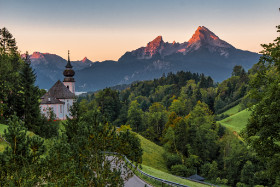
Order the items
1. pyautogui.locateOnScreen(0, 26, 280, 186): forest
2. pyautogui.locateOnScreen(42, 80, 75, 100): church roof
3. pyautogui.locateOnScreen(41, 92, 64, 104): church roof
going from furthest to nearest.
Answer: pyautogui.locateOnScreen(42, 80, 75, 100): church roof, pyautogui.locateOnScreen(41, 92, 64, 104): church roof, pyautogui.locateOnScreen(0, 26, 280, 186): forest

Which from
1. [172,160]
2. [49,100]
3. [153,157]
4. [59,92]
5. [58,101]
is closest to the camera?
[172,160]

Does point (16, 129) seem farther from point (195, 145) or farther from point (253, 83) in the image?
point (195, 145)

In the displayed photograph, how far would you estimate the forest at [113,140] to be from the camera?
30.2ft

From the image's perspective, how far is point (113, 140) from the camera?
32.1ft

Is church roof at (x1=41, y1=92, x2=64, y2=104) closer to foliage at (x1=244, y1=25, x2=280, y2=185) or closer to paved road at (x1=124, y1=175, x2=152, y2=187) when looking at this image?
paved road at (x1=124, y1=175, x2=152, y2=187)

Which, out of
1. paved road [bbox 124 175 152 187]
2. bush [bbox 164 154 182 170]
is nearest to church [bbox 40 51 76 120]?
bush [bbox 164 154 182 170]

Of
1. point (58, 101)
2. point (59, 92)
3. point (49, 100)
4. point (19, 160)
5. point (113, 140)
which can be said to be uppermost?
point (113, 140)

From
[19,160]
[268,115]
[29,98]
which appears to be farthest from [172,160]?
[19,160]

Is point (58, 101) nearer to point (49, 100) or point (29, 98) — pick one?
point (49, 100)

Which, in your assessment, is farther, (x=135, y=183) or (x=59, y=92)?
Result: (x=59, y=92)

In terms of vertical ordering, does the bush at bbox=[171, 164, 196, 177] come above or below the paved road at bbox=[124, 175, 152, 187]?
below

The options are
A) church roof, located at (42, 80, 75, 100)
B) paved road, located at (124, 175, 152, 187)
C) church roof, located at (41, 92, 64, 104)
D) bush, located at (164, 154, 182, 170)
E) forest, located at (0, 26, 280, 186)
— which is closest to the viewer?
forest, located at (0, 26, 280, 186)

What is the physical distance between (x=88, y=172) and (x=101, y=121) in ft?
8.31

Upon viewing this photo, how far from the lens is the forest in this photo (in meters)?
9.20
